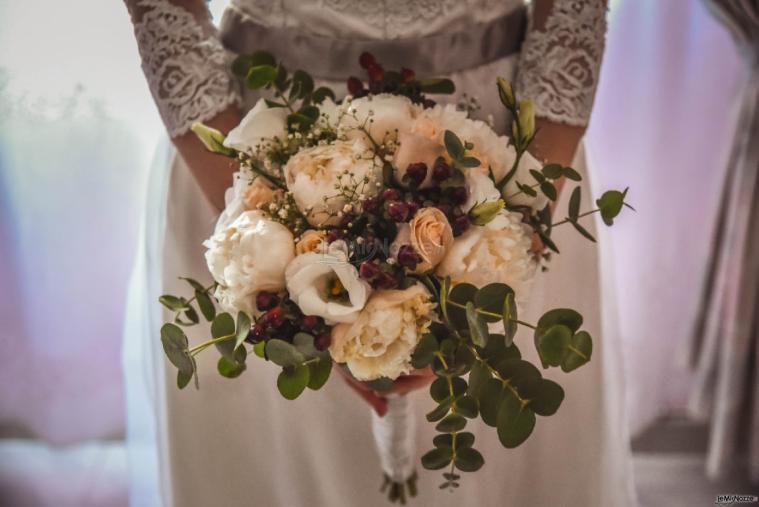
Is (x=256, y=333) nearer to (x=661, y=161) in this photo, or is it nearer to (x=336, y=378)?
(x=336, y=378)

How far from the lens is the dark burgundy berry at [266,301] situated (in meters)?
0.60

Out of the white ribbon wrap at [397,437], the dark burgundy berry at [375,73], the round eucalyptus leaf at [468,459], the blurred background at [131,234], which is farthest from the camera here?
the blurred background at [131,234]

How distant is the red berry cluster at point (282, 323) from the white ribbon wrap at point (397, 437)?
1.05 feet

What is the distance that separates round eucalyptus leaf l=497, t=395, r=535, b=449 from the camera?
23.5 inches

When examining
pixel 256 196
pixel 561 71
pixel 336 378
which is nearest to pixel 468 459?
pixel 256 196

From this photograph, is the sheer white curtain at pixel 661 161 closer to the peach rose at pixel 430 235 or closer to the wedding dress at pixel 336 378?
the wedding dress at pixel 336 378

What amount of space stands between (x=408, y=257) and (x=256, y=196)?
197mm

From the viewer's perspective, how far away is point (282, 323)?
599 mm

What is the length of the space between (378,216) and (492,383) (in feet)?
0.66

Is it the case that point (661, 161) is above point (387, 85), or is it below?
below

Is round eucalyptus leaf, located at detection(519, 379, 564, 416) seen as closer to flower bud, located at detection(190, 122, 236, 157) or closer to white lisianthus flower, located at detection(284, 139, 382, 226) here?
white lisianthus flower, located at detection(284, 139, 382, 226)

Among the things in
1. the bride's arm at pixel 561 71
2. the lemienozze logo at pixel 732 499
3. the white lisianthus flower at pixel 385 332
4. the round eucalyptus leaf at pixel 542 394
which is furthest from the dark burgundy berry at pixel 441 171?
the lemienozze logo at pixel 732 499

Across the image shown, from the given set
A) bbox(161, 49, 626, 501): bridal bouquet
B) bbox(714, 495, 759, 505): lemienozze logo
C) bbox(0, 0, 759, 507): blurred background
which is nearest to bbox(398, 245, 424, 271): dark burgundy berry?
bbox(161, 49, 626, 501): bridal bouquet

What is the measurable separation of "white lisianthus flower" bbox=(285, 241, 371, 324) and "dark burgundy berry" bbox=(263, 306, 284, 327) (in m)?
0.02
